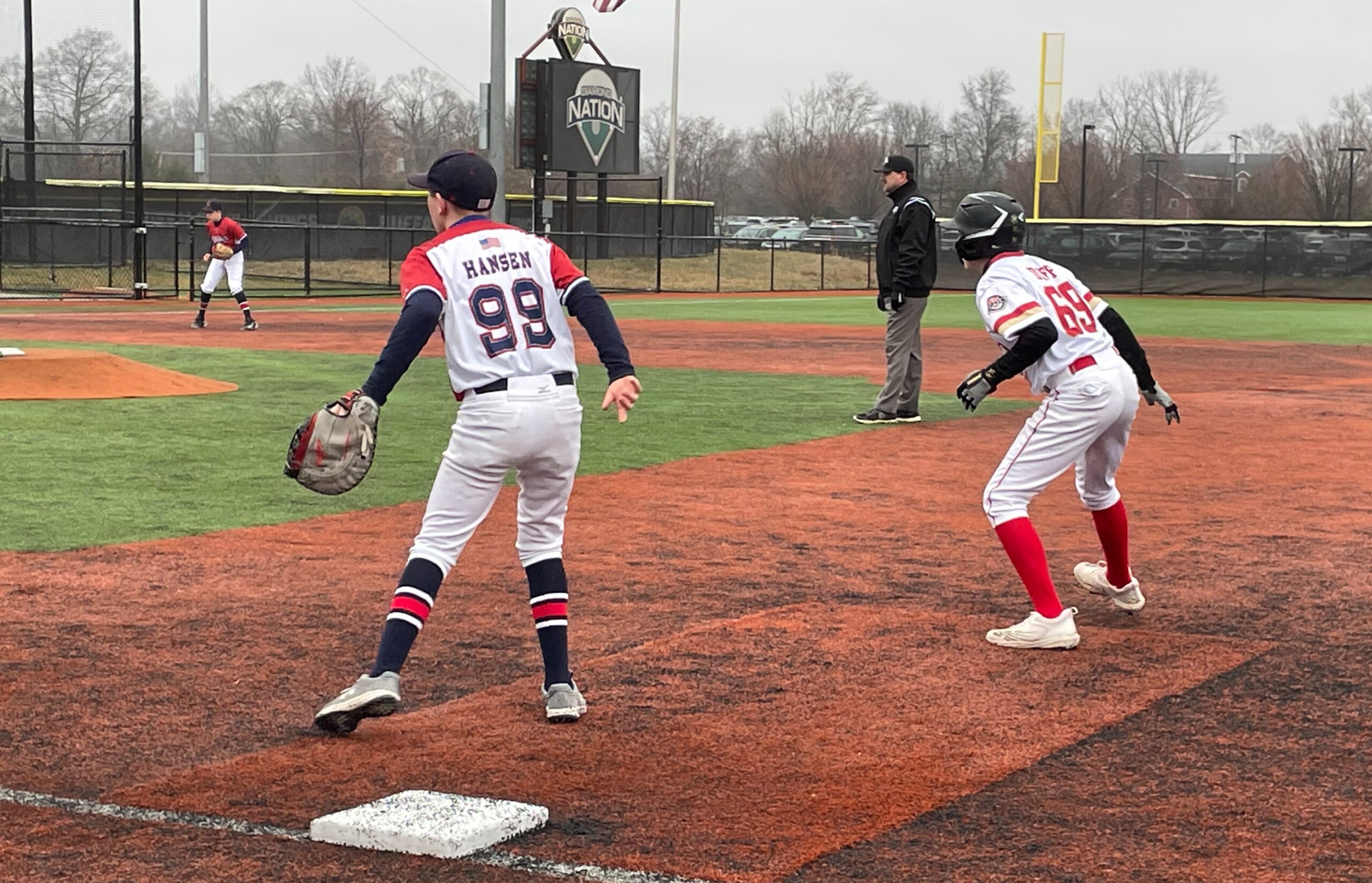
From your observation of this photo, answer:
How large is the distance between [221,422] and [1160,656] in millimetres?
8953

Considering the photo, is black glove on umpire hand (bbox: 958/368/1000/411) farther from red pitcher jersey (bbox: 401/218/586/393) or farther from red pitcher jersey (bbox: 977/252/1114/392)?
red pitcher jersey (bbox: 401/218/586/393)

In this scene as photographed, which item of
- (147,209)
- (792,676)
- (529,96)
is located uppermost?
(529,96)

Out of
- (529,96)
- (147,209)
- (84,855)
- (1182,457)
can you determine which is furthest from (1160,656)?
(147,209)

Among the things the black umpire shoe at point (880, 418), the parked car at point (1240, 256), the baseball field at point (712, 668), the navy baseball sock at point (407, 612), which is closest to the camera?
the baseball field at point (712, 668)

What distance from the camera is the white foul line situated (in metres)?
3.82

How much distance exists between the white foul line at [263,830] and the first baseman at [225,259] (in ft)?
67.8

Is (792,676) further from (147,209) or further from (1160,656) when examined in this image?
(147,209)

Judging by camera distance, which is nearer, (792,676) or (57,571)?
(792,676)

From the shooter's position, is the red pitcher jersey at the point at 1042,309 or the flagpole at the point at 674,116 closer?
the red pitcher jersey at the point at 1042,309

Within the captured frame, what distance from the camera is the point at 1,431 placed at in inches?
483

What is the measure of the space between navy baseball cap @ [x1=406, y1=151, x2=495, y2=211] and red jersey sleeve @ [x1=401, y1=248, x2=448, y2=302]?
214 mm

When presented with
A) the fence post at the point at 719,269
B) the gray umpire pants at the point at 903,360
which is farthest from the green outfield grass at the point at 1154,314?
the gray umpire pants at the point at 903,360

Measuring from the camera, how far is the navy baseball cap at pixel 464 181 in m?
5.16

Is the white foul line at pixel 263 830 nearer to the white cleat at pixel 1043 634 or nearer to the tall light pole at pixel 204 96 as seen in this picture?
the white cleat at pixel 1043 634
